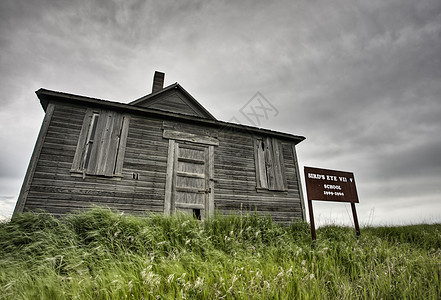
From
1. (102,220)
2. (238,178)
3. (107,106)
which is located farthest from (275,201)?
(107,106)

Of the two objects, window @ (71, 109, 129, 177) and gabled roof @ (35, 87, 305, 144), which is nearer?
window @ (71, 109, 129, 177)

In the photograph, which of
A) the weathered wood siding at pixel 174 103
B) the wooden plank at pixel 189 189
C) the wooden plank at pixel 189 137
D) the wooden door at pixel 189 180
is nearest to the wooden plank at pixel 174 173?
the wooden door at pixel 189 180

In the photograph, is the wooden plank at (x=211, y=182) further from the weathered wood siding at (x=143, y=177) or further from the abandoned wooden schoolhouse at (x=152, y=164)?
the weathered wood siding at (x=143, y=177)

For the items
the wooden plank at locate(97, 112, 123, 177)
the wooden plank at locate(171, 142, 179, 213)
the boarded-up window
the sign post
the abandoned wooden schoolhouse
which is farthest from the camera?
the boarded-up window

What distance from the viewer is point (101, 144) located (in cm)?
840

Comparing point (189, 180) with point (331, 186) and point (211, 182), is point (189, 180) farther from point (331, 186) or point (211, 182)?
point (331, 186)

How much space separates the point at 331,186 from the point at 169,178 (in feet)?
17.9

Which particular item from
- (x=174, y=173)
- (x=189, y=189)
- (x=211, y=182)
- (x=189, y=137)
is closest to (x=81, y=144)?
(x=174, y=173)

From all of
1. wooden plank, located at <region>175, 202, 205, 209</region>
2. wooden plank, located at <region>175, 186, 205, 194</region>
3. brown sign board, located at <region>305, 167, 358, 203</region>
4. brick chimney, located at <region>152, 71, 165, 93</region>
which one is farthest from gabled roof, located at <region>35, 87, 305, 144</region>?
brick chimney, located at <region>152, 71, 165, 93</region>

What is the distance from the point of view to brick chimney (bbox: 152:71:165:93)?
13238 mm

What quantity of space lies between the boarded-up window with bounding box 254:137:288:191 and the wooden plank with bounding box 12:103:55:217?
308 inches

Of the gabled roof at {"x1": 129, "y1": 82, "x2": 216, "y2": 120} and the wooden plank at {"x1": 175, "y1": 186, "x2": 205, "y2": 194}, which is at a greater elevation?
the gabled roof at {"x1": 129, "y1": 82, "x2": 216, "y2": 120}

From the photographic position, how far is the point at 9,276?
3.97 m

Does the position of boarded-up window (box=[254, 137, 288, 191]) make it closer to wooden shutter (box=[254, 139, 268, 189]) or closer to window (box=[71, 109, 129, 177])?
wooden shutter (box=[254, 139, 268, 189])
